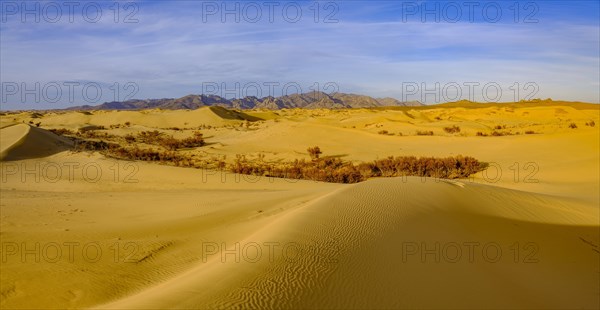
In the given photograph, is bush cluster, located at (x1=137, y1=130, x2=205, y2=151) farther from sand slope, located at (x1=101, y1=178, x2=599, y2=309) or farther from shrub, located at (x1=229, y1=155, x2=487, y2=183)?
sand slope, located at (x1=101, y1=178, x2=599, y2=309)

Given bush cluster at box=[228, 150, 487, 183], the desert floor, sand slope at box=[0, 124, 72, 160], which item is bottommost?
the desert floor

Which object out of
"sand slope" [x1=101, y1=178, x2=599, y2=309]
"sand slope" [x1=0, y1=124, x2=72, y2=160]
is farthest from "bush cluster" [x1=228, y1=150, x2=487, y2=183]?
"sand slope" [x1=0, y1=124, x2=72, y2=160]

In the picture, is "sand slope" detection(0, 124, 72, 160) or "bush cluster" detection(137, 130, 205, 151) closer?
"sand slope" detection(0, 124, 72, 160)

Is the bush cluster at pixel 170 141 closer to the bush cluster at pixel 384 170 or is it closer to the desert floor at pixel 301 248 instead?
the bush cluster at pixel 384 170

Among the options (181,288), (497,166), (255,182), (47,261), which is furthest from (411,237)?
(497,166)

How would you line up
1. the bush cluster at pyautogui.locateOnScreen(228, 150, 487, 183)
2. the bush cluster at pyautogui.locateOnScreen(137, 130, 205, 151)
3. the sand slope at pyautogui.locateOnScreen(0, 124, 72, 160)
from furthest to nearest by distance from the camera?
the bush cluster at pyautogui.locateOnScreen(137, 130, 205, 151)
the sand slope at pyautogui.locateOnScreen(0, 124, 72, 160)
the bush cluster at pyautogui.locateOnScreen(228, 150, 487, 183)

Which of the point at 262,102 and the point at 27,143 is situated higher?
the point at 262,102

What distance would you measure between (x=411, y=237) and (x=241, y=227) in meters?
2.24

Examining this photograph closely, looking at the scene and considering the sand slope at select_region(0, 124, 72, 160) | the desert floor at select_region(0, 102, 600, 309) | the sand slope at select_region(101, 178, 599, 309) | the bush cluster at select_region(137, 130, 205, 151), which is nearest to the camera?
the sand slope at select_region(101, 178, 599, 309)

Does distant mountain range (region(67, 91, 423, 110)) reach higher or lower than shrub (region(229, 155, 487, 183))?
higher

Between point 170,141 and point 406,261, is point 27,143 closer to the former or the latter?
point 170,141

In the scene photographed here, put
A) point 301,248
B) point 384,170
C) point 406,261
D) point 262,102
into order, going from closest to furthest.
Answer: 1. point 301,248
2. point 406,261
3. point 384,170
4. point 262,102

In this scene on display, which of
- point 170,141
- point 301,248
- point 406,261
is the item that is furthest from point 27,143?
point 406,261

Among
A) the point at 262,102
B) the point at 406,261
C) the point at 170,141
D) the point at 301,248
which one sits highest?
the point at 262,102
